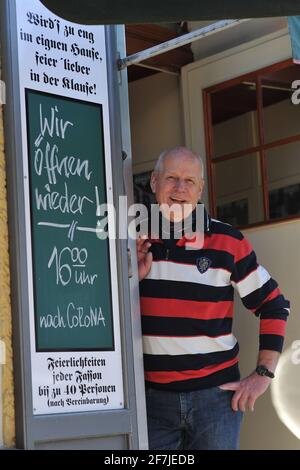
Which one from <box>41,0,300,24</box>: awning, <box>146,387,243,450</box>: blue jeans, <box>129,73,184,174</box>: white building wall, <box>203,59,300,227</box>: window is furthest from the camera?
<box>129,73,184,174</box>: white building wall

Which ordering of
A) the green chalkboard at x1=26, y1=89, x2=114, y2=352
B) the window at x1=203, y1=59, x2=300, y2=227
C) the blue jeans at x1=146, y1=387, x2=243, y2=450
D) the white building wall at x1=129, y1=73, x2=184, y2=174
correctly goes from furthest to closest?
the white building wall at x1=129, y1=73, x2=184, y2=174
the window at x1=203, y1=59, x2=300, y2=227
the blue jeans at x1=146, y1=387, x2=243, y2=450
the green chalkboard at x1=26, y1=89, x2=114, y2=352

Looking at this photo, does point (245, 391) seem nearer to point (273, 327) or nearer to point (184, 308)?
point (273, 327)

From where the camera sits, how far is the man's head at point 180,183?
3.79 meters

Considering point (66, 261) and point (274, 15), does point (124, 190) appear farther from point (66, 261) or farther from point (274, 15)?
point (274, 15)

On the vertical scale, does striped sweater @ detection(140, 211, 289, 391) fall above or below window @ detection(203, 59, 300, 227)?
below

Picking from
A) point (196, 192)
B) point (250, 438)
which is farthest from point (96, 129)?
point (250, 438)

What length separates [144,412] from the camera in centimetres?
359

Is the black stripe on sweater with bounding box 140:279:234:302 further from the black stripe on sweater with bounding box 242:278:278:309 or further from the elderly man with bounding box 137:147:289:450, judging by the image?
the black stripe on sweater with bounding box 242:278:278:309

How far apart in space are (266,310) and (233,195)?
4.62 ft

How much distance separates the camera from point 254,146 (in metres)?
4.80

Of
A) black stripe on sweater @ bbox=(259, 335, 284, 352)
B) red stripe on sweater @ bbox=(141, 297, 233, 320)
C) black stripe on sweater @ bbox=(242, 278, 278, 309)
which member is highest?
black stripe on sweater @ bbox=(242, 278, 278, 309)

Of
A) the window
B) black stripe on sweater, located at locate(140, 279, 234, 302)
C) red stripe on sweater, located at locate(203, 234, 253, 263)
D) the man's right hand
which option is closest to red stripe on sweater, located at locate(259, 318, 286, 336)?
black stripe on sweater, located at locate(140, 279, 234, 302)

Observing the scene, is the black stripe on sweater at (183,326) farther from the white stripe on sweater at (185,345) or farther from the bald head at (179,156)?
the bald head at (179,156)

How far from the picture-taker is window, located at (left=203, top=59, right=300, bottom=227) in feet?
15.4
